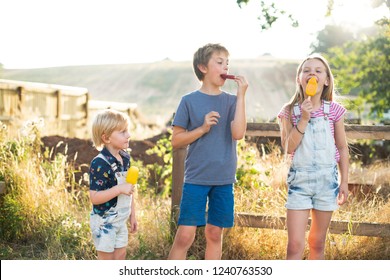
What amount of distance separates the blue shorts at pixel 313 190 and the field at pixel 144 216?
1.04m

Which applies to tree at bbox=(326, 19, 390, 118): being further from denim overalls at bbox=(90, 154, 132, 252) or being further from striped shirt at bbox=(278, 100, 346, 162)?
denim overalls at bbox=(90, 154, 132, 252)

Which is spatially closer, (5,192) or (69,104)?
(5,192)

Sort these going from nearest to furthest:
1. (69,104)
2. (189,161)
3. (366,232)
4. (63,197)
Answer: (189,161) < (366,232) < (63,197) < (69,104)

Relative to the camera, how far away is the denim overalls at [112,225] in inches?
138

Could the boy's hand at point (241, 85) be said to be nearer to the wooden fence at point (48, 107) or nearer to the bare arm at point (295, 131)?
the bare arm at point (295, 131)

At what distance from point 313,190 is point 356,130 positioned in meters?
1.45

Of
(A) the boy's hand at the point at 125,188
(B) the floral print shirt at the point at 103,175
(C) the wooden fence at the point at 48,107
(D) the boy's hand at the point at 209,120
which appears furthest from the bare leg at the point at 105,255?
(C) the wooden fence at the point at 48,107

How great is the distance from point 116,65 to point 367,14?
54073 mm

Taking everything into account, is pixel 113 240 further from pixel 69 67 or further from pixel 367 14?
pixel 69 67

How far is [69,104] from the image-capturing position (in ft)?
54.1

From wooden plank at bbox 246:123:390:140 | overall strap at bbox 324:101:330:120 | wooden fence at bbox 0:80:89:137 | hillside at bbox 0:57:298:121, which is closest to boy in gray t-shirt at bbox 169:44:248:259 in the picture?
overall strap at bbox 324:101:330:120

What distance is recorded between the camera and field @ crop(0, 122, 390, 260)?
477cm

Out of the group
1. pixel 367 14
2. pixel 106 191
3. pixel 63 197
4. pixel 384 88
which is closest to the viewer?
pixel 106 191
